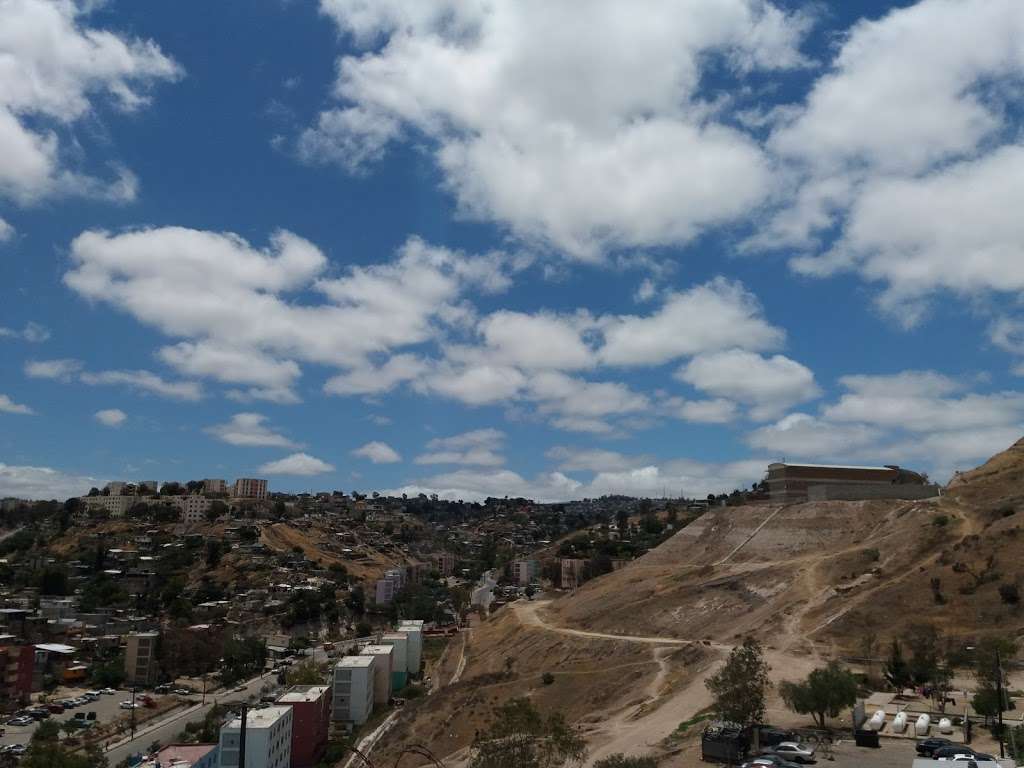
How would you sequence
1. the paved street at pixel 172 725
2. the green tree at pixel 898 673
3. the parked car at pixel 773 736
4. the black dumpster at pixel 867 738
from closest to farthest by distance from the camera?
the black dumpster at pixel 867 738 < the parked car at pixel 773 736 < the green tree at pixel 898 673 < the paved street at pixel 172 725

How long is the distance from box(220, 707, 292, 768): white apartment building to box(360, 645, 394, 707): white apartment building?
2410 centimetres

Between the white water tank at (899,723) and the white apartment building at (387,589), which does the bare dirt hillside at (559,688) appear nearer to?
the white water tank at (899,723)

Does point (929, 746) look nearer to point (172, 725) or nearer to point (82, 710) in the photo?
point (172, 725)

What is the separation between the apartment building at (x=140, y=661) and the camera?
320ft

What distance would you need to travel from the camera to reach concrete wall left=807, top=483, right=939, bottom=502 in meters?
106

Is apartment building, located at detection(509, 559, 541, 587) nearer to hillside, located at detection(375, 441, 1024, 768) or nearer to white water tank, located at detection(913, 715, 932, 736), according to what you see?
hillside, located at detection(375, 441, 1024, 768)

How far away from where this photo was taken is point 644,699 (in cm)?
5600

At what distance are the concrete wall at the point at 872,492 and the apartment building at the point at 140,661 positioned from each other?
295 feet

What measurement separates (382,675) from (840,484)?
2874 inches

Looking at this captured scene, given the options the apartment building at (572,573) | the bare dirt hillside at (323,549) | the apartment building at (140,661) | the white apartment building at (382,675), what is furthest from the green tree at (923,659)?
the bare dirt hillside at (323,549)

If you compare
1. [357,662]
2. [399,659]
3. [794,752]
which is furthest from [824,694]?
[399,659]

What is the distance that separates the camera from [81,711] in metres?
80.5

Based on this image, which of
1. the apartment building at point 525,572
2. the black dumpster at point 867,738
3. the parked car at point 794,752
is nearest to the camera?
the parked car at point 794,752

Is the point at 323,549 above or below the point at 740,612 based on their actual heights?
above
